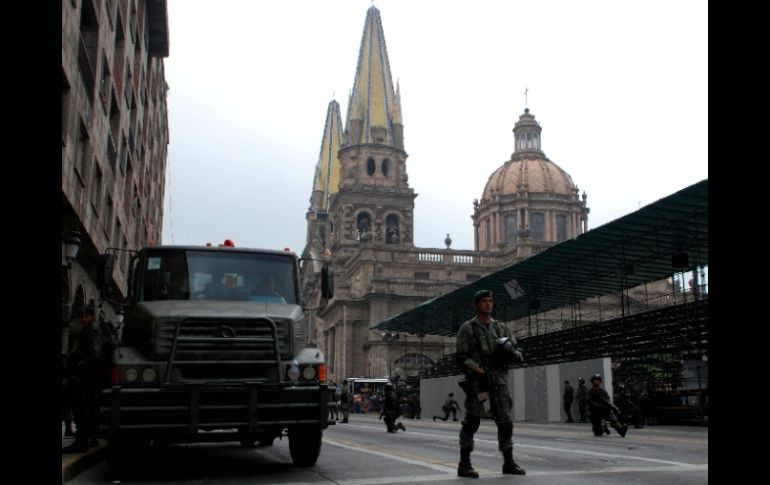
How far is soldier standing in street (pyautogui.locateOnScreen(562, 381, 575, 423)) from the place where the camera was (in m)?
29.9

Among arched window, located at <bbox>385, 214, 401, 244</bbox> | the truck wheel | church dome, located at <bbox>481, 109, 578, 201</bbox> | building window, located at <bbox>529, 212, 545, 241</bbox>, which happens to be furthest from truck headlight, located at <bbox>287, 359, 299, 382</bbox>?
church dome, located at <bbox>481, 109, 578, 201</bbox>

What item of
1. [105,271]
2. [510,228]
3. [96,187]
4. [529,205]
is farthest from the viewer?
[510,228]

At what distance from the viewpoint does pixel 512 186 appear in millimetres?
95062

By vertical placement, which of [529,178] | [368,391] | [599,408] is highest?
[529,178]

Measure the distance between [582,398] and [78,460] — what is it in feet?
68.6

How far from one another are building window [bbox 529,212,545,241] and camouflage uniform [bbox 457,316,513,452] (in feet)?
278

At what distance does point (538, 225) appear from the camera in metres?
92.6

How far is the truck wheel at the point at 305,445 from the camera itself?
9964 millimetres

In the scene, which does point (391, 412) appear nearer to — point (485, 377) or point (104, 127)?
point (104, 127)

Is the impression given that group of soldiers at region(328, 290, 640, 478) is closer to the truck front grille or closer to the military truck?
the military truck

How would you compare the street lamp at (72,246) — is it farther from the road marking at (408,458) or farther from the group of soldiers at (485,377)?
the group of soldiers at (485,377)

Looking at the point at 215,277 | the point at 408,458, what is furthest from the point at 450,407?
the point at 215,277

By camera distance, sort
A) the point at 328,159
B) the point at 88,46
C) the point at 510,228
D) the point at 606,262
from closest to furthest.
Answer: the point at 88,46
the point at 606,262
the point at 510,228
the point at 328,159

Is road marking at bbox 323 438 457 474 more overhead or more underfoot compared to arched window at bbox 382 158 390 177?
more underfoot
